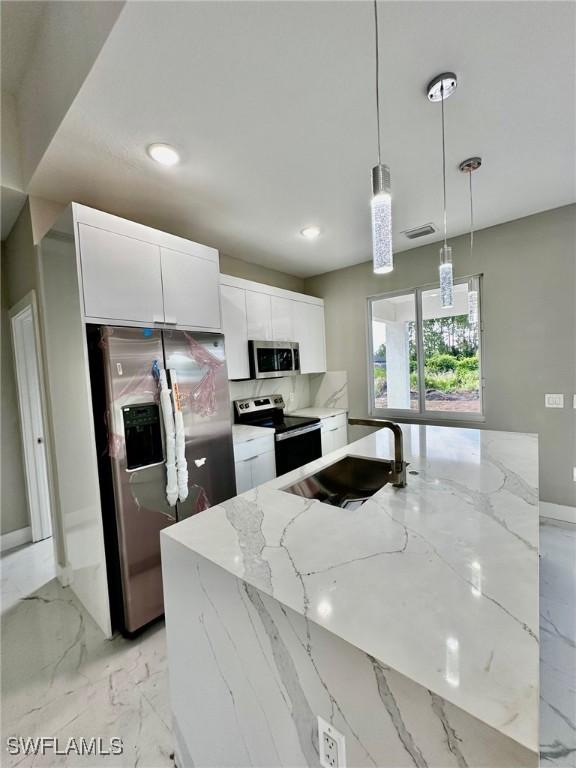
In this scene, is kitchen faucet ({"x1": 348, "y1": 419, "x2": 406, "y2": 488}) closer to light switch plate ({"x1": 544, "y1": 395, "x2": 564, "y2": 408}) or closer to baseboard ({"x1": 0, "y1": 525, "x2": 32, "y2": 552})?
light switch plate ({"x1": 544, "y1": 395, "x2": 564, "y2": 408})

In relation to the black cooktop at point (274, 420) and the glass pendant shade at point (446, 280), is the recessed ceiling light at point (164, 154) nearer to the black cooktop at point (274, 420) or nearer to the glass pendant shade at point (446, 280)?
the glass pendant shade at point (446, 280)

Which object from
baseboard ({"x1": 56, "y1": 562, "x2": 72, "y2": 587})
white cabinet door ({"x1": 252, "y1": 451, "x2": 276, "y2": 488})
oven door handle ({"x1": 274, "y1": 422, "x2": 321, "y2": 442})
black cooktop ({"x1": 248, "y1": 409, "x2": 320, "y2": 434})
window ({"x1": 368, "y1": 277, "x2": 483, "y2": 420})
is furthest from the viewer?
window ({"x1": 368, "y1": 277, "x2": 483, "y2": 420})

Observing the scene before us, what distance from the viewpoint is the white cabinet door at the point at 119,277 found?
1.74 m

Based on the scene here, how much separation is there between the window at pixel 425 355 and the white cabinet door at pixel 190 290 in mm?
2163

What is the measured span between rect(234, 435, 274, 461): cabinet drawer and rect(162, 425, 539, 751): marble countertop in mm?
1077

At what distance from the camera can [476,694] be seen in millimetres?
532

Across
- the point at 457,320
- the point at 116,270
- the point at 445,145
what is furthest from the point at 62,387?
the point at 457,320

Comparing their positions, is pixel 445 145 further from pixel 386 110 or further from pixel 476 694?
pixel 476 694

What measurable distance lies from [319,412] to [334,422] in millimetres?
232

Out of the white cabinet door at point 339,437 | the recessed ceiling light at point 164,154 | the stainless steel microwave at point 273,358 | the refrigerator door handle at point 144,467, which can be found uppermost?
the recessed ceiling light at point 164,154

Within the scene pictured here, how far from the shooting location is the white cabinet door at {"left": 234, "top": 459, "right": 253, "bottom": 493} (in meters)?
2.59

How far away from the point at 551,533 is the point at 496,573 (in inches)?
99.9

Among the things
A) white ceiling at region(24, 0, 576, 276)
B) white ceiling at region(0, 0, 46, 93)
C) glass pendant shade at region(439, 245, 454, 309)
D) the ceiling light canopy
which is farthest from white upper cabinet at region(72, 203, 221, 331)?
glass pendant shade at region(439, 245, 454, 309)

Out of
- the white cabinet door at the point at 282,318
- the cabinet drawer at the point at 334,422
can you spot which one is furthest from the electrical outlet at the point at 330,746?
the white cabinet door at the point at 282,318
